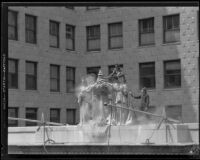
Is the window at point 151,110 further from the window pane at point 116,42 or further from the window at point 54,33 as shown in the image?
the window at point 54,33

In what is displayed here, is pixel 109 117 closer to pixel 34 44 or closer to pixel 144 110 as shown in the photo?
pixel 144 110

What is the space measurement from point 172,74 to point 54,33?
4.46 meters

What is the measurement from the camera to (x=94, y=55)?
20125 millimetres

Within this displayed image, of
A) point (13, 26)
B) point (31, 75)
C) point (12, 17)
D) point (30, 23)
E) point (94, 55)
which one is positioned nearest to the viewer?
point (94, 55)

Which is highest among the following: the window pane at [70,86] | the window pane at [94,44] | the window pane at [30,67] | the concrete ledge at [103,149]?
the window pane at [94,44]

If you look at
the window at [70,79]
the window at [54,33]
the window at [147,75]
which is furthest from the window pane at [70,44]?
the window at [147,75]

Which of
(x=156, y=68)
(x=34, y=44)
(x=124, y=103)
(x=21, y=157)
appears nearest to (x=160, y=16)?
(x=156, y=68)

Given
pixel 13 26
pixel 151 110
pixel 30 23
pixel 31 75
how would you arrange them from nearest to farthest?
pixel 13 26, pixel 31 75, pixel 151 110, pixel 30 23

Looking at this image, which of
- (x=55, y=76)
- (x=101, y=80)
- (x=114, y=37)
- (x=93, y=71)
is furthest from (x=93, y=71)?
(x=114, y=37)

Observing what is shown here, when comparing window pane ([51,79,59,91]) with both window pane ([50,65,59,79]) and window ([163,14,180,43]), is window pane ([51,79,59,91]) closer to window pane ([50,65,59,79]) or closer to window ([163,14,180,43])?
window pane ([50,65,59,79])

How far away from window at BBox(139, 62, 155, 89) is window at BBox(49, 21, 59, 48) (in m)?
3.06

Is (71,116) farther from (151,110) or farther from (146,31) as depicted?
(146,31)

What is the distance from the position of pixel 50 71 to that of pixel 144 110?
11.7 ft

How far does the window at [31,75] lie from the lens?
21328 millimetres
